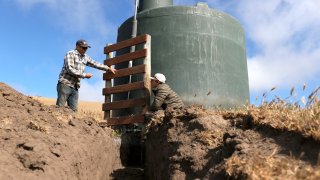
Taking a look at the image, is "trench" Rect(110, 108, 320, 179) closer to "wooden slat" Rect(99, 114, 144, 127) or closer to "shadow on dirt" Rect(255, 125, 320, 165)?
"shadow on dirt" Rect(255, 125, 320, 165)

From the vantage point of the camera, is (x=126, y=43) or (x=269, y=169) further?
(x=126, y=43)

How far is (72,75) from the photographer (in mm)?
8812

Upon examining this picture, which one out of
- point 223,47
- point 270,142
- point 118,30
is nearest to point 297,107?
point 270,142

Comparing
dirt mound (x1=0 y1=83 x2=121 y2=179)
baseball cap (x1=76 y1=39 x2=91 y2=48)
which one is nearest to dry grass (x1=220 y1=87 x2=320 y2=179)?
dirt mound (x1=0 y1=83 x2=121 y2=179)

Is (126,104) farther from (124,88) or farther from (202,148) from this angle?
(202,148)

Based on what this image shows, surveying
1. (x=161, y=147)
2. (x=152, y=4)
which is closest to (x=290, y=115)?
(x=161, y=147)

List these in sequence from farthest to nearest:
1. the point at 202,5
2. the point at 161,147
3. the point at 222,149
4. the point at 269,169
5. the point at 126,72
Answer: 1. the point at 202,5
2. the point at 126,72
3. the point at 161,147
4. the point at 222,149
5. the point at 269,169

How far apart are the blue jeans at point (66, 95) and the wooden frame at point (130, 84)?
3.11 ft

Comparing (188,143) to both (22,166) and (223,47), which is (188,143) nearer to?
(22,166)

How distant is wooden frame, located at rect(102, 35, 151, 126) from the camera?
8.82 meters

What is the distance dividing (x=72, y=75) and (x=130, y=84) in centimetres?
130

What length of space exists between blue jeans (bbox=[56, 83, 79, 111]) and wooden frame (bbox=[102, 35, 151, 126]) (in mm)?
949

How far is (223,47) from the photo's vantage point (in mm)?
10141

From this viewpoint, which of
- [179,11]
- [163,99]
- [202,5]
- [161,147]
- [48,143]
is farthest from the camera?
[202,5]
